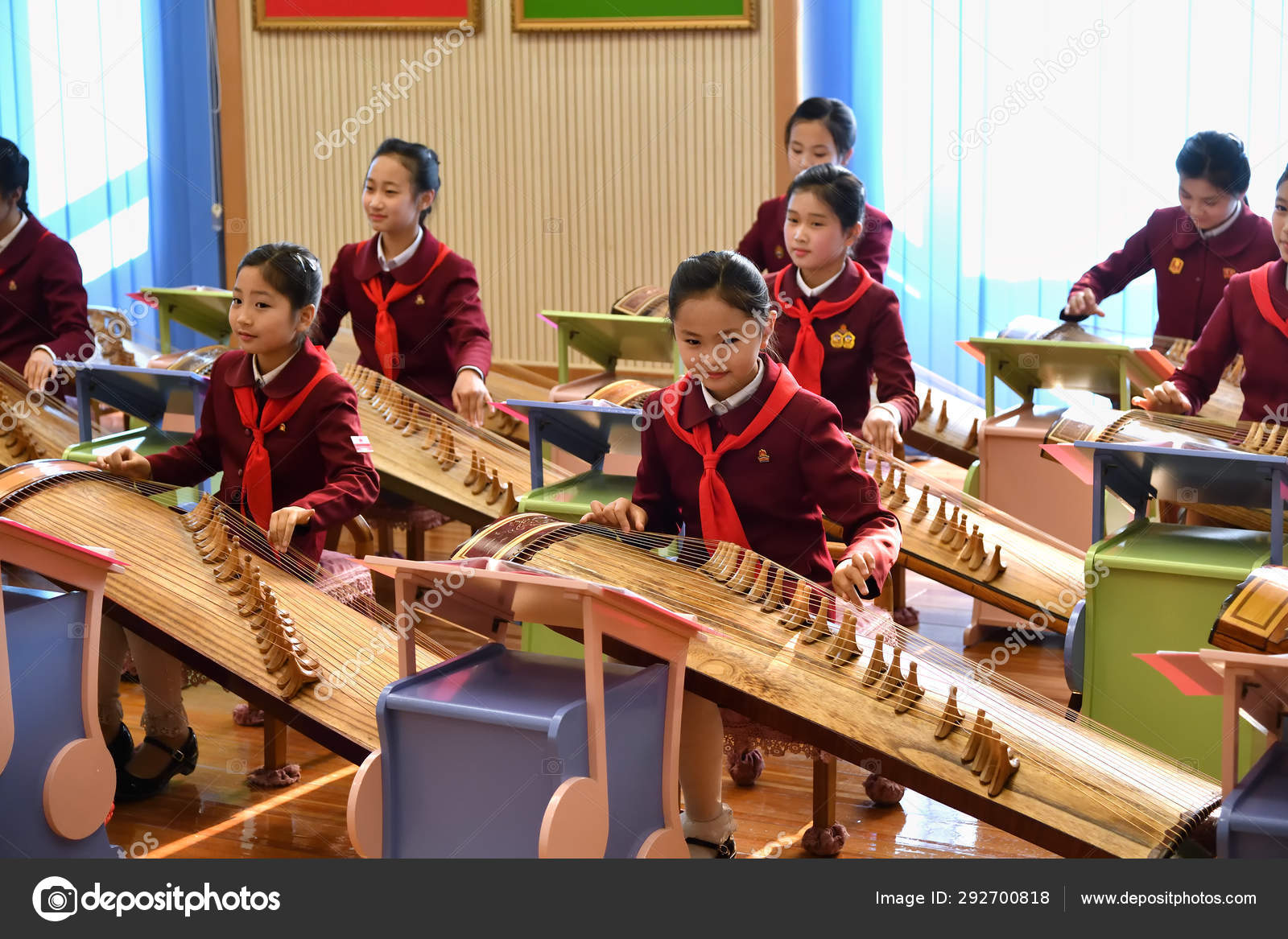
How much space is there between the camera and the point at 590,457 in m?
3.12

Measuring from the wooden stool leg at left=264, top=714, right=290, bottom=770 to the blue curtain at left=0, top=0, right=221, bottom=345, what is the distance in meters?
4.06

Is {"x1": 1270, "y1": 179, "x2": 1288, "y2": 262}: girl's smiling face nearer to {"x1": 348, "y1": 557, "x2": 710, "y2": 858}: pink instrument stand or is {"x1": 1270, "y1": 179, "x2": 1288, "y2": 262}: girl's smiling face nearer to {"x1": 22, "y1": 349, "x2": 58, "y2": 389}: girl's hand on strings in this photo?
{"x1": 348, "y1": 557, "x2": 710, "y2": 858}: pink instrument stand

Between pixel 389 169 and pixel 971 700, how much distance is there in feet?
7.47

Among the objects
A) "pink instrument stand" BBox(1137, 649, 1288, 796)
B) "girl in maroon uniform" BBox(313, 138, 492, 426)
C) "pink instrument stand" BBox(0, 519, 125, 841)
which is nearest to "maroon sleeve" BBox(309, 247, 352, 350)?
"girl in maroon uniform" BBox(313, 138, 492, 426)

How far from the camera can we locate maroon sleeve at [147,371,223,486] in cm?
277

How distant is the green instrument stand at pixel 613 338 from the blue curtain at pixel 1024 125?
1.72 meters

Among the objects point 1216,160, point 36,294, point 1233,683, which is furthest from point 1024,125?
point 1233,683

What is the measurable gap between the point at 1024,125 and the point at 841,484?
11.3ft

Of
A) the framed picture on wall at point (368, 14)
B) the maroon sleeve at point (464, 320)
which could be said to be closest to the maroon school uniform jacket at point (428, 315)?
the maroon sleeve at point (464, 320)

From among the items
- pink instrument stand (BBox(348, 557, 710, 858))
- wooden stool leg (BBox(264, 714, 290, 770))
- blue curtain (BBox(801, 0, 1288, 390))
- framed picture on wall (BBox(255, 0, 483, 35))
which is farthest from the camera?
framed picture on wall (BBox(255, 0, 483, 35))

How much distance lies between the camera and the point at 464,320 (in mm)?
3756

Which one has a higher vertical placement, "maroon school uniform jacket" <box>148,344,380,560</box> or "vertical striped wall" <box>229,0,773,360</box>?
"vertical striped wall" <box>229,0,773,360</box>

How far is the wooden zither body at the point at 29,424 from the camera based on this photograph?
3.34 meters

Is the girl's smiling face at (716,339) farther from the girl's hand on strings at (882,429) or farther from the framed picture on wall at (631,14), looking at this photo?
the framed picture on wall at (631,14)
